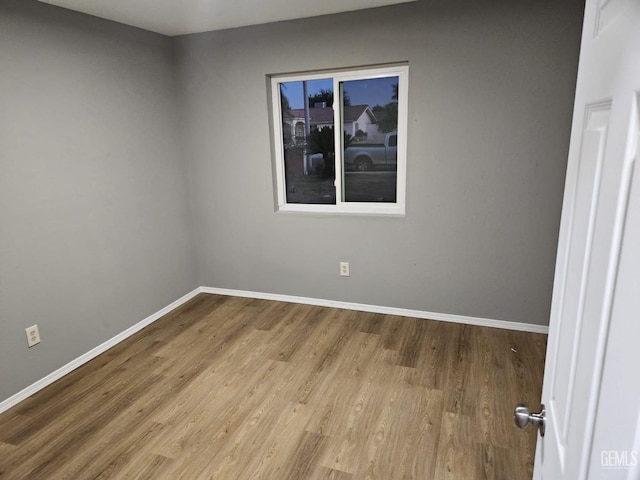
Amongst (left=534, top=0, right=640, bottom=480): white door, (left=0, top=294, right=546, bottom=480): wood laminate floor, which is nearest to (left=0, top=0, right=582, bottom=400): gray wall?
(left=0, top=294, right=546, bottom=480): wood laminate floor

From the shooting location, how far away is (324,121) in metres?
3.29

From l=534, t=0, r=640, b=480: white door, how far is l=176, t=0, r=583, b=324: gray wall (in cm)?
216

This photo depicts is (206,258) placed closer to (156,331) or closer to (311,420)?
(156,331)

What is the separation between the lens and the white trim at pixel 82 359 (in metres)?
2.33

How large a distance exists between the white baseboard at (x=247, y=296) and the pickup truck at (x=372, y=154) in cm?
122

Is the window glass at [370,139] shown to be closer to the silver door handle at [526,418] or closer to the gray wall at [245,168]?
the gray wall at [245,168]

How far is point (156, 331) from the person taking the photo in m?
3.18

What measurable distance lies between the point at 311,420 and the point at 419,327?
132 centimetres

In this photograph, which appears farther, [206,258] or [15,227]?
[206,258]

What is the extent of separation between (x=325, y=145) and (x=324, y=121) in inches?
7.9

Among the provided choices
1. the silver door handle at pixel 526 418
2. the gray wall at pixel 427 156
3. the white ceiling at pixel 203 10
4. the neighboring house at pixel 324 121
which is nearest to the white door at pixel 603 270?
the silver door handle at pixel 526 418

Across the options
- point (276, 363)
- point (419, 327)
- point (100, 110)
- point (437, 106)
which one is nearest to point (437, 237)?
point (419, 327)

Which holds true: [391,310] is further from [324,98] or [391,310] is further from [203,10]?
[203,10]

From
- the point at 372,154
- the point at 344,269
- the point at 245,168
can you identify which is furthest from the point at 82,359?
the point at 372,154
